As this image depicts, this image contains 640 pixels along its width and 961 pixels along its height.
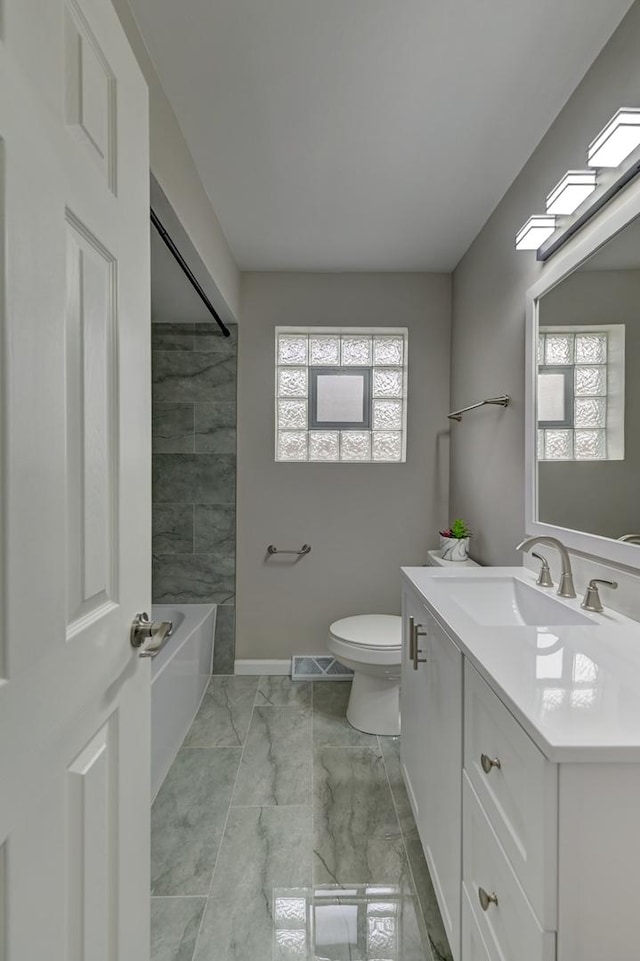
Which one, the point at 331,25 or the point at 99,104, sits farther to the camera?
the point at 331,25

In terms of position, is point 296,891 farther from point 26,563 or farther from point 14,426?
point 14,426

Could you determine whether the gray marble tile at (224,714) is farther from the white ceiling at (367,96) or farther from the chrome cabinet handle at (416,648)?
the white ceiling at (367,96)

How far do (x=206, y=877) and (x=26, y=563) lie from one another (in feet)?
4.70

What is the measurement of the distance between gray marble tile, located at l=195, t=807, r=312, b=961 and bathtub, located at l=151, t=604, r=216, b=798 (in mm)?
378

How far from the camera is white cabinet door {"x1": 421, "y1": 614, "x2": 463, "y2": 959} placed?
1059 mm

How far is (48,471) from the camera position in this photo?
0.59 metres

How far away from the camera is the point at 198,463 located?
9.21ft

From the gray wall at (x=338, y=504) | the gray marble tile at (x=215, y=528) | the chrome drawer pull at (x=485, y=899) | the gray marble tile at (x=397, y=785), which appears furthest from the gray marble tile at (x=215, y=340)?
the chrome drawer pull at (x=485, y=899)

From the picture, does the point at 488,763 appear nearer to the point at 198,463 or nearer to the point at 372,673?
the point at 372,673

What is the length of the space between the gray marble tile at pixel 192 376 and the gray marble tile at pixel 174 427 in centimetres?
5

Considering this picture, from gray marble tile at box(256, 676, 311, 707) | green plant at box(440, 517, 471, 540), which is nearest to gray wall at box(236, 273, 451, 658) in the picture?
gray marble tile at box(256, 676, 311, 707)

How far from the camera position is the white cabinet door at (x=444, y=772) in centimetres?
106

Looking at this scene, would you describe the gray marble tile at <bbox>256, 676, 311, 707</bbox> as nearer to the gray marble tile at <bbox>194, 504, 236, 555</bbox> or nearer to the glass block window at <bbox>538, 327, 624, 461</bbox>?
the gray marble tile at <bbox>194, 504, 236, 555</bbox>

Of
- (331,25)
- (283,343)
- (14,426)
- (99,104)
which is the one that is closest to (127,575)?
(14,426)
